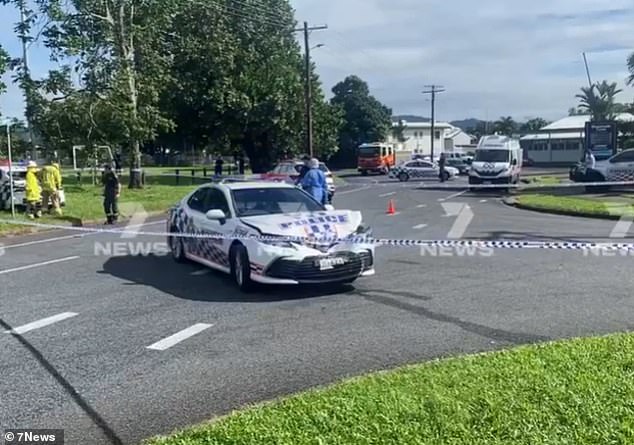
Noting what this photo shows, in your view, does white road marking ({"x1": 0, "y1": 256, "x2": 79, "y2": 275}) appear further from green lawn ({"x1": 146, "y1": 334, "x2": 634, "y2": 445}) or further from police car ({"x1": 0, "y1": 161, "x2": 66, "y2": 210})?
police car ({"x1": 0, "y1": 161, "x2": 66, "y2": 210})

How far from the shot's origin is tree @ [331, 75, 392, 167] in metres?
78.8

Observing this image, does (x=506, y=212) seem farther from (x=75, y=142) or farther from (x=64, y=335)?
(x=75, y=142)

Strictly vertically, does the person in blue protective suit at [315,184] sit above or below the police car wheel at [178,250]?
above

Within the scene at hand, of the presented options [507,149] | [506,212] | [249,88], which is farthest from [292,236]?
[249,88]

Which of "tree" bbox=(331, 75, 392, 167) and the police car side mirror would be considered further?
"tree" bbox=(331, 75, 392, 167)

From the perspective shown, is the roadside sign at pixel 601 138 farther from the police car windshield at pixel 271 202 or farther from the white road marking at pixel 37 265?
the white road marking at pixel 37 265

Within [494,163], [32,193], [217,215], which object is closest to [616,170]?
[494,163]

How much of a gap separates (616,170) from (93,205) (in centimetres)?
1970

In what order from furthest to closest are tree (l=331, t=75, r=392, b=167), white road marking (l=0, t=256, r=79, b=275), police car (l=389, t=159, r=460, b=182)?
tree (l=331, t=75, r=392, b=167) → police car (l=389, t=159, r=460, b=182) → white road marking (l=0, t=256, r=79, b=275)

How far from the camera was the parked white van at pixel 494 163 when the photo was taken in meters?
33.1

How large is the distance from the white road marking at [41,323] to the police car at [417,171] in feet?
138

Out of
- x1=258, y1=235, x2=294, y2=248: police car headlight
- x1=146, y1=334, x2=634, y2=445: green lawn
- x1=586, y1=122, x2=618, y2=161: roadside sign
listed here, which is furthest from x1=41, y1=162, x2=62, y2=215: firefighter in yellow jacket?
x1=586, y1=122, x2=618, y2=161: roadside sign

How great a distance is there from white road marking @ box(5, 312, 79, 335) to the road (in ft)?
0.07

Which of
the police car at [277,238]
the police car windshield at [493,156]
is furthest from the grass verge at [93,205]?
the police car windshield at [493,156]
